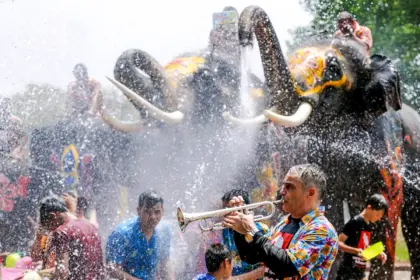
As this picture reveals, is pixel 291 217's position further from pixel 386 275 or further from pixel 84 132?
pixel 84 132

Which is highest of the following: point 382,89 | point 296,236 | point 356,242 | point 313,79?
point 313,79

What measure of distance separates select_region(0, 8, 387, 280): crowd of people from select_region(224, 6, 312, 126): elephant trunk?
1068 millimetres

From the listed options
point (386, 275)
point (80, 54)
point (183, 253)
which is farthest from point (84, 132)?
point (80, 54)

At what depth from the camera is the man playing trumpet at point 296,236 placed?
3.51 m

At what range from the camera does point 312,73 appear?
317 inches

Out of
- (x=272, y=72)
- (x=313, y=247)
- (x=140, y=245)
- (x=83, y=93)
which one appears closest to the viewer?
(x=313, y=247)

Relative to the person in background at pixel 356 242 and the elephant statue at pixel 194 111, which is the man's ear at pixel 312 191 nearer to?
the person in background at pixel 356 242

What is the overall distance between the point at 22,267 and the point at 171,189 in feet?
10.9

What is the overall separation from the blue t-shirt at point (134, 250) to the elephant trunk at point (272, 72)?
192 cm

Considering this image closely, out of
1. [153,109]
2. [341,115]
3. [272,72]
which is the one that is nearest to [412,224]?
[341,115]

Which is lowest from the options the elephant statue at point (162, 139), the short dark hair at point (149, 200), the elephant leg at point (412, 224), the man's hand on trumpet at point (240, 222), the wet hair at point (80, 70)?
the elephant leg at point (412, 224)

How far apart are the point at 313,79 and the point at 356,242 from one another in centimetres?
182

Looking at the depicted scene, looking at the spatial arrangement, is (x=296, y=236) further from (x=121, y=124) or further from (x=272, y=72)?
(x=121, y=124)

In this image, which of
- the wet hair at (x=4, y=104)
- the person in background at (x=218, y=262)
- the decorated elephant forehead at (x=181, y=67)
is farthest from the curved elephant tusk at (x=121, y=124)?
the person in background at (x=218, y=262)
